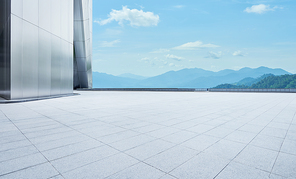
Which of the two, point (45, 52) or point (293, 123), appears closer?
point (293, 123)

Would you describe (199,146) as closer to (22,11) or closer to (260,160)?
(260,160)

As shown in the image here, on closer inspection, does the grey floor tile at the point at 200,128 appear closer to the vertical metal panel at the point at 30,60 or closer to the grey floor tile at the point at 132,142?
the grey floor tile at the point at 132,142

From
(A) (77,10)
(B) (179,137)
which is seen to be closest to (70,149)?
(B) (179,137)

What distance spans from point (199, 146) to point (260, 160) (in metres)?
1.17

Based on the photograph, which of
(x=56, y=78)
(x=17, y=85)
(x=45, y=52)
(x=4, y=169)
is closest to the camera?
(x=4, y=169)

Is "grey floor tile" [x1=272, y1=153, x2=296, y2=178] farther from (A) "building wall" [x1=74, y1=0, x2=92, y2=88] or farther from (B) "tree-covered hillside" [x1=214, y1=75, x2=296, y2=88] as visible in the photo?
(B) "tree-covered hillside" [x1=214, y1=75, x2=296, y2=88]

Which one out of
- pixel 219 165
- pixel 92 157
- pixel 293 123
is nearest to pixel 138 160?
pixel 92 157

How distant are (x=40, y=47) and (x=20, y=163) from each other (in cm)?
1319

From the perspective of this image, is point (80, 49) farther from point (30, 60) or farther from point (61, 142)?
point (61, 142)

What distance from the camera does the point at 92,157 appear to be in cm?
361

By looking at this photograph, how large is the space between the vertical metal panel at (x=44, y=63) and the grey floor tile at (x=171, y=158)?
13.7 metres

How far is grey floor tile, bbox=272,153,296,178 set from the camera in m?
3.03

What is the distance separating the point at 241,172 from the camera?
10.0 feet

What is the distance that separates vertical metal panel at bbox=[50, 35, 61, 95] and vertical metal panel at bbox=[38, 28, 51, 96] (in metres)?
0.47
